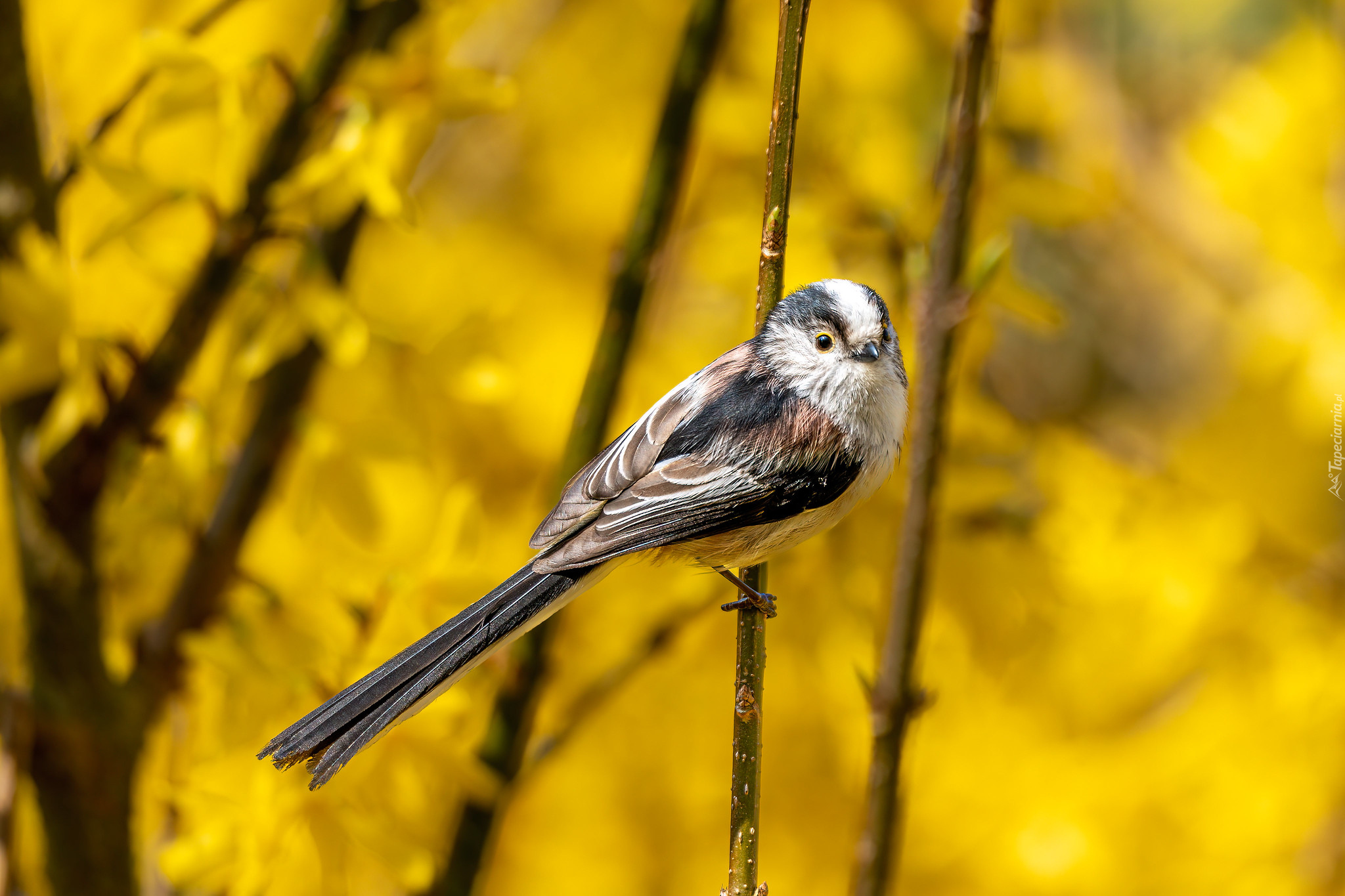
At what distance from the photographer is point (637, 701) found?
2033 mm

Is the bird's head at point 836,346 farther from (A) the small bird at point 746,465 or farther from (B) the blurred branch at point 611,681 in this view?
(B) the blurred branch at point 611,681

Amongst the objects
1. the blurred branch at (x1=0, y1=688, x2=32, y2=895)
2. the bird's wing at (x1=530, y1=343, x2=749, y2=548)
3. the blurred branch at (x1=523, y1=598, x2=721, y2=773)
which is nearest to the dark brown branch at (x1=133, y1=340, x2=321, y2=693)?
the blurred branch at (x1=0, y1=688, x2=32, y2=895)

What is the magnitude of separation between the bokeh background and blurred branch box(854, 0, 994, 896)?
0.12 m

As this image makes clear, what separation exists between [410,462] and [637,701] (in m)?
0.68

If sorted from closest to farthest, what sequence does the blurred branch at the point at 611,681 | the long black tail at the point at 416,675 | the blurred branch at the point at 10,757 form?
the long black tail at the point at 416,675
the blurred branch at the point at 10,757
the blurred branch at the point at 611,681

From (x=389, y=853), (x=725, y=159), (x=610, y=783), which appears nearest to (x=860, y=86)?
(x=725, y=159)

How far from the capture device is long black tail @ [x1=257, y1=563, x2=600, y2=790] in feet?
2.93

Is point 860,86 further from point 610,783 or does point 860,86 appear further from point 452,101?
point 610,783

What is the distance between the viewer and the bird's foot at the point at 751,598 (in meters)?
1.14

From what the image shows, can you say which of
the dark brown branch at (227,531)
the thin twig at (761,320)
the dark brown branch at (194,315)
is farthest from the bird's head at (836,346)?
the dark brown branch at (227,531)

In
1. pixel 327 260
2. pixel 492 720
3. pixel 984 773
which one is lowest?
pixel 492 720

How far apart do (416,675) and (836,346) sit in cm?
51

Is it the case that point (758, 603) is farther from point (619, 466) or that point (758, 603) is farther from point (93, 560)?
point (93, 560)

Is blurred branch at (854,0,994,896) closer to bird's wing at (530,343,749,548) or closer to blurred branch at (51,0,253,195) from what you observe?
bird's wing at (530,343,749,548)
